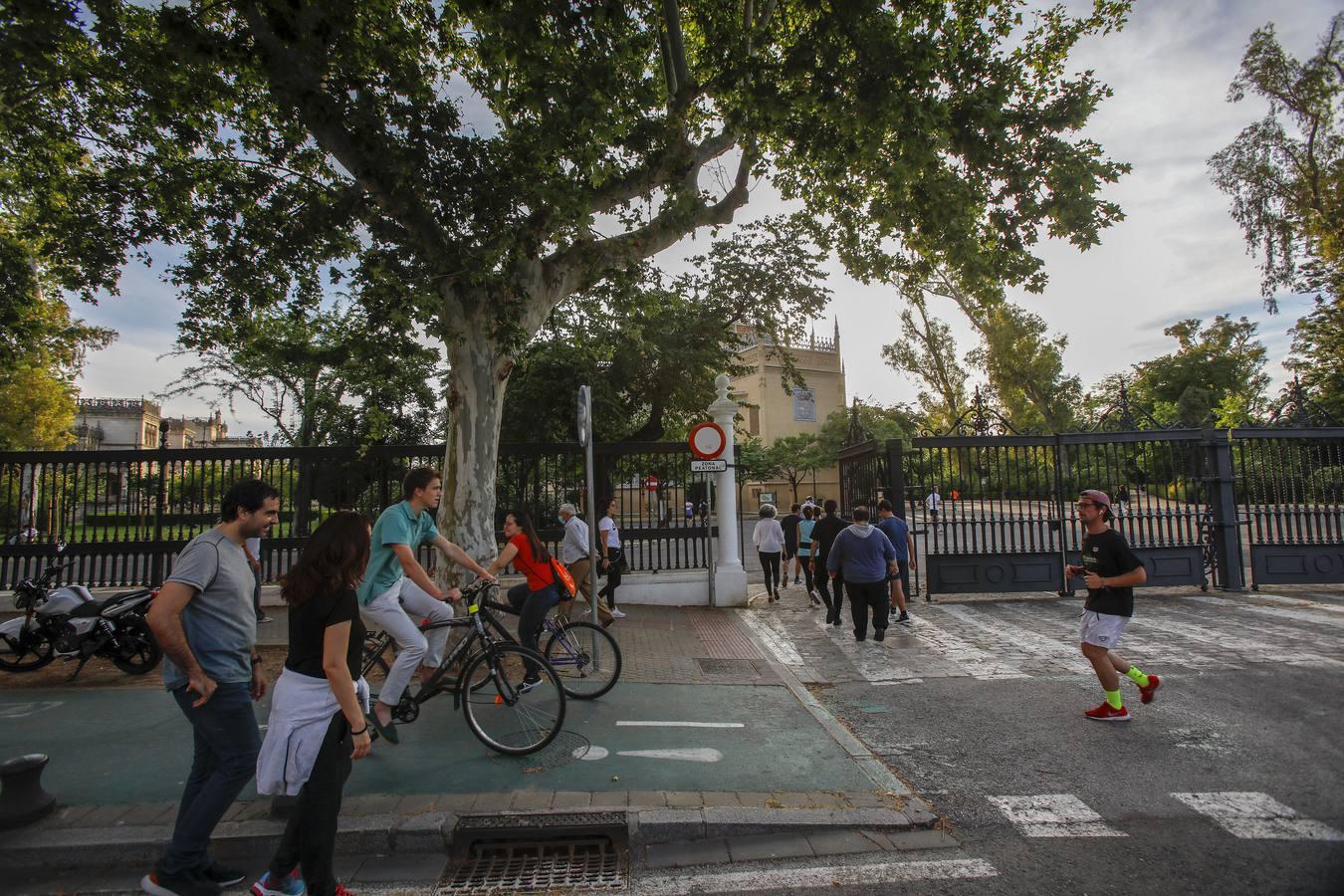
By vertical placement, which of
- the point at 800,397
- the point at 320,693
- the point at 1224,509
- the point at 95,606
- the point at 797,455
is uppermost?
the point at 800,397

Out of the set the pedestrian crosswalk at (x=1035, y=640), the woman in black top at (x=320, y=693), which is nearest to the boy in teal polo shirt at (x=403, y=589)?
the woman in black top at (x=320, y=693)

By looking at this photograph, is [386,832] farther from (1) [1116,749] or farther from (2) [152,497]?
(2) [152,497]

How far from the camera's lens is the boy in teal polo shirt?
4.88 m

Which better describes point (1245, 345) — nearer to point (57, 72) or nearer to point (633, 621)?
point (633, 621)

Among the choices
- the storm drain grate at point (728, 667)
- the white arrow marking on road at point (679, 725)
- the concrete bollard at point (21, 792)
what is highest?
the concrete bollard at point (21, 792)

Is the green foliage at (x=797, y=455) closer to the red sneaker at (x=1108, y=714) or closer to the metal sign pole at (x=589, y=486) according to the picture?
the metal sign pole at (x=589, y=486)

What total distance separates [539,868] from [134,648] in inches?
252

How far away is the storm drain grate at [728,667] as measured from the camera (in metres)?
7.48

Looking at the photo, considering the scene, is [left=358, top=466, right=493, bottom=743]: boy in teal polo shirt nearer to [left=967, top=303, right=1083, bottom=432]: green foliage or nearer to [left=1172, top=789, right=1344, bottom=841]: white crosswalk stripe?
[left=1172, top=789, right=1344, bottom=841]: white crosswalk stripe

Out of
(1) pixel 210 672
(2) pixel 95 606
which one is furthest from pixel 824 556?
(2) pixel 95 606

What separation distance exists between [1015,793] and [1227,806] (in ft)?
3.64

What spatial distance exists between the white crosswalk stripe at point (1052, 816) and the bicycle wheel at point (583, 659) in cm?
327

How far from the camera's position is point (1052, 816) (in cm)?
397

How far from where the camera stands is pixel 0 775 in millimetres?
3838
